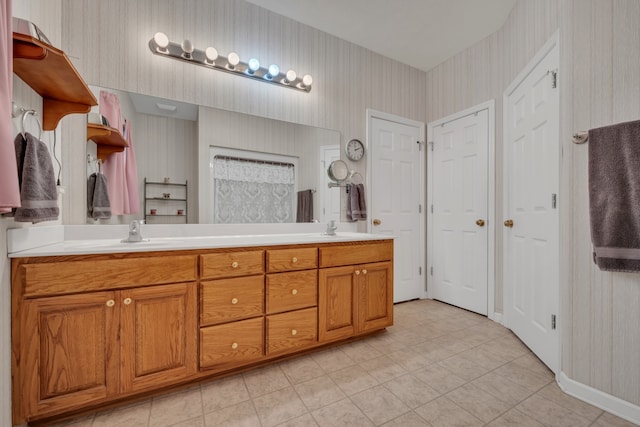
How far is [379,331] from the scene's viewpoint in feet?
7.75

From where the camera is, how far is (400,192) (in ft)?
10.4

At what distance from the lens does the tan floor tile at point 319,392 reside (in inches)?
57.9

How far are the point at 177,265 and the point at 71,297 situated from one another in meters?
0.44

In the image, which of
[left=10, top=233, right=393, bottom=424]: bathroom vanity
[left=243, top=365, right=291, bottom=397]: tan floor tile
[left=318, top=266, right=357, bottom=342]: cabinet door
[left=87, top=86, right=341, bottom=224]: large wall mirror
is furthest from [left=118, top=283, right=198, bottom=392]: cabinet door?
[left=318, top=266, right=357, bottom=342]: cabinet door

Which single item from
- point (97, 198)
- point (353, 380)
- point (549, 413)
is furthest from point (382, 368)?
point (97, 198)

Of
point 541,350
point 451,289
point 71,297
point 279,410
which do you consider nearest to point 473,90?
point 451,289

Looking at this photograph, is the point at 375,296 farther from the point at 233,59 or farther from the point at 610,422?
the point at 233,59

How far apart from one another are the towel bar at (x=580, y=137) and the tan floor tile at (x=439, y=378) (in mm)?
1503

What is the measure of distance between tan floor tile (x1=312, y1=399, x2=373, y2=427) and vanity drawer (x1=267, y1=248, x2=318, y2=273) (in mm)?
794

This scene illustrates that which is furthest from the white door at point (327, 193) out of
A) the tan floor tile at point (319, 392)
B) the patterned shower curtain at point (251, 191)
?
the tan floor tile at point (319, 392)

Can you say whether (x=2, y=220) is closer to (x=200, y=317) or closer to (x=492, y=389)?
(x=200, y=317)

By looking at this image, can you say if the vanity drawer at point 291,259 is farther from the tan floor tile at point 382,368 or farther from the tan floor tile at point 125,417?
the tan floor tile at point 125,417

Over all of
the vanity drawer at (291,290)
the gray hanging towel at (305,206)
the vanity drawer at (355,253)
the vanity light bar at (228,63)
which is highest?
the vanity light bar at (228,63)

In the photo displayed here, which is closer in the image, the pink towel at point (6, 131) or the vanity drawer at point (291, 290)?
the pink towel at point (6, 131)
